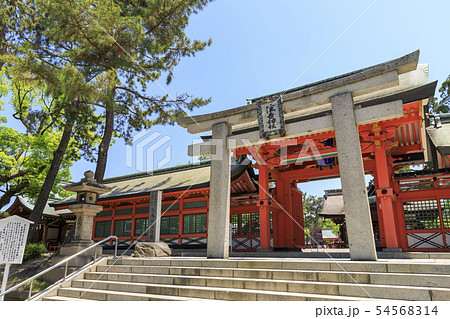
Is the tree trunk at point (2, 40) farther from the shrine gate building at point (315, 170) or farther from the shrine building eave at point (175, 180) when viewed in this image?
the shrine gate building at point (315, 170)

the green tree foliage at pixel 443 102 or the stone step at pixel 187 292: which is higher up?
the green tree foliage at pixel 443 102

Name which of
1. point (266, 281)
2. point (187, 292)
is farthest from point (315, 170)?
point (187, 292)

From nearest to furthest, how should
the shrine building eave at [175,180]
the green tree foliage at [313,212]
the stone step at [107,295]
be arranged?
the stone step at [107,295], the shrine building eave at [175,180], the green tree foliage at [313,212]

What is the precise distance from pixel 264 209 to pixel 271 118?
5.44 metres

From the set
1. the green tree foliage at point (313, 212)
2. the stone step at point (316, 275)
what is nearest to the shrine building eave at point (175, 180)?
the stone step at point (316, 275)

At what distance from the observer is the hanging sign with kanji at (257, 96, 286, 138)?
7.89m

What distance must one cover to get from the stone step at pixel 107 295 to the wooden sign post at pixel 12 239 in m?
1.46

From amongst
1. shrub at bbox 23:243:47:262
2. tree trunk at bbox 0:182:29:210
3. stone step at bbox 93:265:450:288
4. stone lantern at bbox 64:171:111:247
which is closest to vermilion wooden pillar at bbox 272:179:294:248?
stone step at bbox 93:265:450:288

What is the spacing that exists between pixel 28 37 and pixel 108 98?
19.4ft

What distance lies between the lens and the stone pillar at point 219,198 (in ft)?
26.1

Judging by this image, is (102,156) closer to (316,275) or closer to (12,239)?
(12,239)

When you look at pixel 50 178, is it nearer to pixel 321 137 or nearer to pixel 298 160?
pixel 298 160
